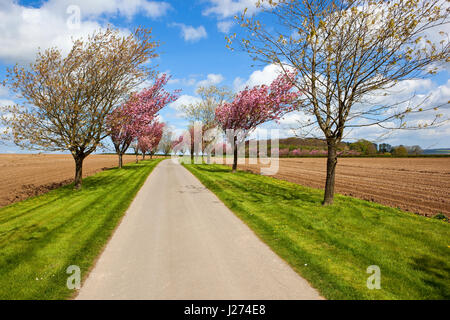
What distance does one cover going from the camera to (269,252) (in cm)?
645

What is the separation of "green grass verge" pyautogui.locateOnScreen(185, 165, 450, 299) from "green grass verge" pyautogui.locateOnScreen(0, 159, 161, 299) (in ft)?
16.9

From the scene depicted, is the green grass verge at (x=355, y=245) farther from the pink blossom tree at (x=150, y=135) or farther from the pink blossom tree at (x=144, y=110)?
the pink blossom tree at (x=150, y=135)

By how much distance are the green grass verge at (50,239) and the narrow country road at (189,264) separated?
22.3 inches

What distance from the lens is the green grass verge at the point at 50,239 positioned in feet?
15.8

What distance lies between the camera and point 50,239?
7.21m

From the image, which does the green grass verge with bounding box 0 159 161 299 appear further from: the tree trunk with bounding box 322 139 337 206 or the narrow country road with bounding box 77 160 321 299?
the tree trunk with bounding box 322 139 337 206

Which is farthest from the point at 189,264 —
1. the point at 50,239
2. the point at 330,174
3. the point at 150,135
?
the point at 150,135

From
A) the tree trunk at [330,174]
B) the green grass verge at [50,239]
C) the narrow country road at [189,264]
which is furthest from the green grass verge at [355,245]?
the green grass verge at [50,239]

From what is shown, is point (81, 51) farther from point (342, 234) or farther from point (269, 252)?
point (342, 234)

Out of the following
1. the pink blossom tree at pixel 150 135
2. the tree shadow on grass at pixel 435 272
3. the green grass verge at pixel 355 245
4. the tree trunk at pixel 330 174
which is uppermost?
the pink blossom tree at pixel 150 135

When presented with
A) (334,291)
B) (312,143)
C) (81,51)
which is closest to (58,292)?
(334,291)

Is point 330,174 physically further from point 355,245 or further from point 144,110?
point 144,110

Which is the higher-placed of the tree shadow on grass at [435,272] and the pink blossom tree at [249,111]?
the pink blossom tree at [249,111]

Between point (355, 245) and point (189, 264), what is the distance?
4829 millimetres
